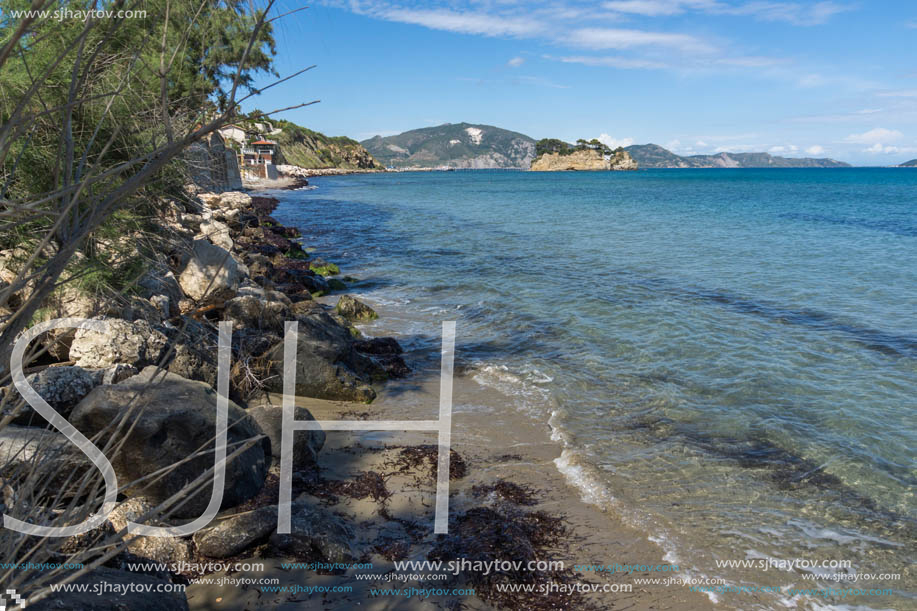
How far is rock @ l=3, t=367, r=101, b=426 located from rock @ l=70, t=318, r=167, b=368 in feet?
2.41

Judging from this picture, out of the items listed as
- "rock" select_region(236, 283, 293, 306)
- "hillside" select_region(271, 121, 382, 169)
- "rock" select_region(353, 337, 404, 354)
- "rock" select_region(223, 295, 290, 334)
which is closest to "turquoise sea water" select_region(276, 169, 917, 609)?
"rock" select_region(353, 337, 404, 354)

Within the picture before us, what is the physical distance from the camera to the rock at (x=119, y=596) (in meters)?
2.76

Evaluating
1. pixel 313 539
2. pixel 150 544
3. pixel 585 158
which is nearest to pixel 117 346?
pixel 150 544

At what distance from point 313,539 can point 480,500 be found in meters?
1.86

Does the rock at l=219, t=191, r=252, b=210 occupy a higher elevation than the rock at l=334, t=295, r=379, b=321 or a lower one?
higher

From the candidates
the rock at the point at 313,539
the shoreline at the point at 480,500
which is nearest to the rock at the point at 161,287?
the shoreline at the point at 480,500

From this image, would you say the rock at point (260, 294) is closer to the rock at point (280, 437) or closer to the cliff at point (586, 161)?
the rock at point (280, 437)

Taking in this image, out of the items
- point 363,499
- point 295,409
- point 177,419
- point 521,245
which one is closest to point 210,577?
point 177,419

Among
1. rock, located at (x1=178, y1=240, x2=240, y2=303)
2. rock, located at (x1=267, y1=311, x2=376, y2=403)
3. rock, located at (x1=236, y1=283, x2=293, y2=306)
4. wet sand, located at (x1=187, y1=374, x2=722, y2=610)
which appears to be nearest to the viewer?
wet sand, located at (x1=187, y1=374, x2=722, y2=610)

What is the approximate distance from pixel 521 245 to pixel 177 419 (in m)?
21.3

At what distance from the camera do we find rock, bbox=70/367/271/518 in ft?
15.4

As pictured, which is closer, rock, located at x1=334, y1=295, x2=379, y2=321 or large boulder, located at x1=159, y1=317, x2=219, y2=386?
large boulder, located at x1=159, y1=317, x2=219, y2=386

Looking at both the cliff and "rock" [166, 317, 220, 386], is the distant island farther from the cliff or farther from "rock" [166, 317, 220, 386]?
"rock" [166, 317, 220, 386]

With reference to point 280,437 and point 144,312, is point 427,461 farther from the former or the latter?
point 144,312
